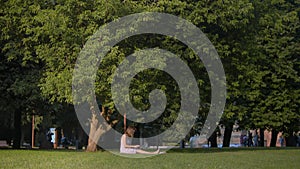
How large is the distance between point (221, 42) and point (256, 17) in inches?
144

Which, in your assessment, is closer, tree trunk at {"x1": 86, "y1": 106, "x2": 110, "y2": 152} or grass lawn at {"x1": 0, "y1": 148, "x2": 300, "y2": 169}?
A: grass lawn at {"x1": 0, "y1": 148, "x2": 300, "y2": 169}

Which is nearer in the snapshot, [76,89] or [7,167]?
[7,167]

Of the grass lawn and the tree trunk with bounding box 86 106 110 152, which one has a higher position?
the tree trunk with bounding box 86 106 110 152

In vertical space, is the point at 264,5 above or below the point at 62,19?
above

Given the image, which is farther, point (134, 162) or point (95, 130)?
point (95, 130)

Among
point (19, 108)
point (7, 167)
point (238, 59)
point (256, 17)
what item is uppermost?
point (256, 17)

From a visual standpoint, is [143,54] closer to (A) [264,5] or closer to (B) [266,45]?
(A) [264,5]

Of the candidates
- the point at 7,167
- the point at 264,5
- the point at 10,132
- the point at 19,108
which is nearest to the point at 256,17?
the point at 264,5

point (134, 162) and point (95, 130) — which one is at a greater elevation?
point (95, 130)

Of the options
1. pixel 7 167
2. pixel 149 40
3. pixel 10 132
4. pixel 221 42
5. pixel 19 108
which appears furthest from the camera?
pixel 10 132

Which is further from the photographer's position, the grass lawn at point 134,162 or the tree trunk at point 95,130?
the tree trunk at point 95,130

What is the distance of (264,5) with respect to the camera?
3200cm

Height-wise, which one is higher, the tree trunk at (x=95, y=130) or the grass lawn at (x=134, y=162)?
the tree trunk at (x=95, y=130)

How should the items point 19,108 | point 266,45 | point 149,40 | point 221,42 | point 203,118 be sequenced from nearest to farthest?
point 149,40, point 221,42, point 203,118, point 19,108, point 266,45
